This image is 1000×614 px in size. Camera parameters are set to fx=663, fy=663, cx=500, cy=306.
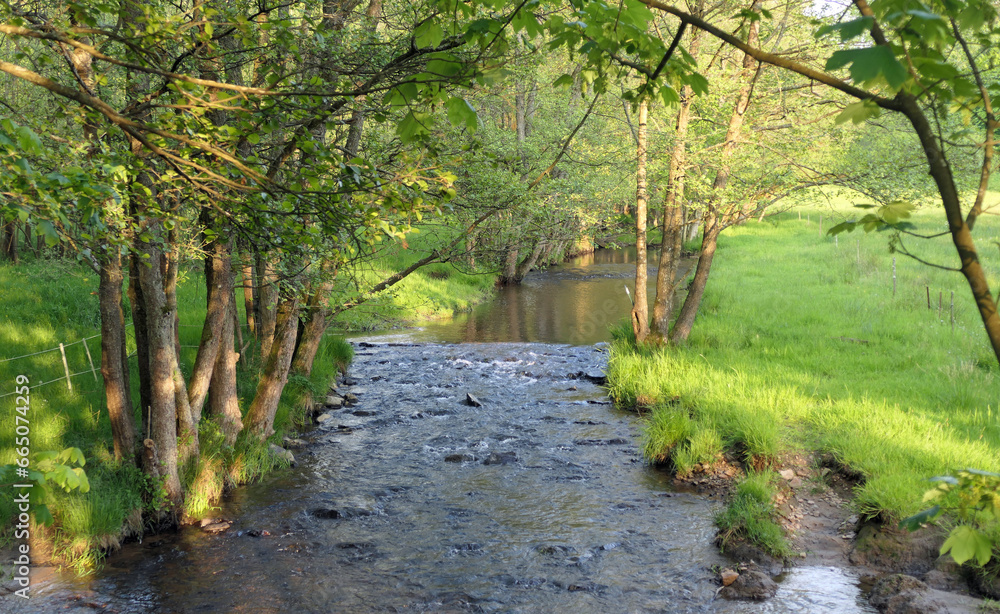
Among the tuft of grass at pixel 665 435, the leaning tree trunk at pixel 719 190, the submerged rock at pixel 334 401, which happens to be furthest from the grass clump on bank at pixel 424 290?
the tuft of grass at pixel 665 435

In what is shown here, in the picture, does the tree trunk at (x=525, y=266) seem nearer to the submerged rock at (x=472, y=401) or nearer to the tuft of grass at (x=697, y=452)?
the submerged rock at (x=472, y=401)

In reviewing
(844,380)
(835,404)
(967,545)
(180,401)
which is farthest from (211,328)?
(844,380)

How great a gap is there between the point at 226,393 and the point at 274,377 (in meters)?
0.77

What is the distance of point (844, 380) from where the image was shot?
40.5 ft

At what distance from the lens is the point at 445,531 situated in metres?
8.48

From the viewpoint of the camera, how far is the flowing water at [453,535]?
6863 mm

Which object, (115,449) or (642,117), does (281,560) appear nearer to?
(115,449)

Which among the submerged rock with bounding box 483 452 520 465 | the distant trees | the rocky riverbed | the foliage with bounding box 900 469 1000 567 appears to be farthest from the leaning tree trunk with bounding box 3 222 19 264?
the foliage with bounding box 900 469 1000 567

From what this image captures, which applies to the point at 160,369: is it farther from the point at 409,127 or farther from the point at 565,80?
the point at 565,80

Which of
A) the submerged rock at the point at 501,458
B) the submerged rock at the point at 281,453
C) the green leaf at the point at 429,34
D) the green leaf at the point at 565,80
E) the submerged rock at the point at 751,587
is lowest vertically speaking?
the submerged rock at the point at 751,587

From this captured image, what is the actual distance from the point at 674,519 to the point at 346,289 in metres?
6.02

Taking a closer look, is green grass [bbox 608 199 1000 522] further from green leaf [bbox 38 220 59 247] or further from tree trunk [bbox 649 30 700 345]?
green leaf [bbox 38 220 59 247]

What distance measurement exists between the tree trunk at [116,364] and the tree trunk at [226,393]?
1.62 metres

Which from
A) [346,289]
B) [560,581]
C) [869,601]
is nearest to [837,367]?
[869,601]
